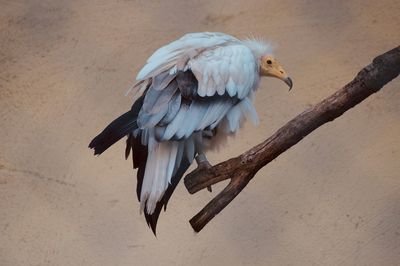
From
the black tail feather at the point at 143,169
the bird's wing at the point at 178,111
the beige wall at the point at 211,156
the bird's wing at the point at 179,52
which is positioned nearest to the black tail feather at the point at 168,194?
the black tail feather at the point at 143,169

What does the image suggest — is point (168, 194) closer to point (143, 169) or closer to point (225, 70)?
point (143, 169)

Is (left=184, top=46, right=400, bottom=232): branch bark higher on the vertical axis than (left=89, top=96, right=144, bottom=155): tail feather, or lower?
lower

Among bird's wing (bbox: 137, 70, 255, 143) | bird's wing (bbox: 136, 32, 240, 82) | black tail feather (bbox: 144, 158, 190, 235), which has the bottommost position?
black tail feather (bbox: 144, 158, 190, 235)

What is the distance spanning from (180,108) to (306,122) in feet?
0.99

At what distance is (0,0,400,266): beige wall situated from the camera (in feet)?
9.43

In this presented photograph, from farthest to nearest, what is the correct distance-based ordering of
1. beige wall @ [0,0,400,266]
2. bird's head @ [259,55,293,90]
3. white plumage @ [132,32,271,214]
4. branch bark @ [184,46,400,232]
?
beige wall @ [0,0,400,266] → bird's head @ [259,55,293,90] → white plumage @ [132,32,271,214] → branch bark @ [184,46,400,232]

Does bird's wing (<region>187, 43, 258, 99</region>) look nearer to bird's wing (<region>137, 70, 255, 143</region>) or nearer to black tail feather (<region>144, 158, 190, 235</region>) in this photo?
bird's wing (<region>137, 70, 255, 143</region>)

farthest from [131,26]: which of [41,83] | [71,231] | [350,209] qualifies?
[350,209]

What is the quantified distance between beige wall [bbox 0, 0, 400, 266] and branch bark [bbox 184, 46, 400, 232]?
3.07 feet

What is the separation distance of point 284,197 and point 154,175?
965 millimetres

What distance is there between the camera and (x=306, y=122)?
1910 millimetres

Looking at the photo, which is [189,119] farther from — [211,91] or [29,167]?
[29,167]

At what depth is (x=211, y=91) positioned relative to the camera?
2020mm

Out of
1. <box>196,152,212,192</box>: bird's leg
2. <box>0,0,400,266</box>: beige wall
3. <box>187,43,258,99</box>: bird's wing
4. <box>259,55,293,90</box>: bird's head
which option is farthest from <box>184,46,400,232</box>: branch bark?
<box>0,0,400,266</box>: beige wall
